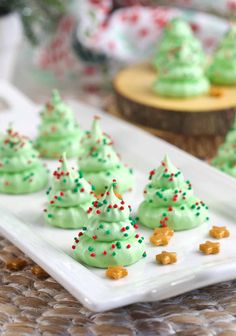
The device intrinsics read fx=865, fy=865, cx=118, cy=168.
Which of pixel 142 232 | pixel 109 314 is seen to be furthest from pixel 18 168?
→ pixel 109 314

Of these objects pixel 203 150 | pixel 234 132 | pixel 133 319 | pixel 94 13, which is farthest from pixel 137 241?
pixel 94 13

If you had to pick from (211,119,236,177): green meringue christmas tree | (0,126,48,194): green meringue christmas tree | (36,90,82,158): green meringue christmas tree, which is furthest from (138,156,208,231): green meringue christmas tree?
(36,90,82,158): green meringue christmas tree

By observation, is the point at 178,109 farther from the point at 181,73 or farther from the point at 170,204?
the point at 170,204

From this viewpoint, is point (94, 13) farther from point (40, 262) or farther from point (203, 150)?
point (40, 262)

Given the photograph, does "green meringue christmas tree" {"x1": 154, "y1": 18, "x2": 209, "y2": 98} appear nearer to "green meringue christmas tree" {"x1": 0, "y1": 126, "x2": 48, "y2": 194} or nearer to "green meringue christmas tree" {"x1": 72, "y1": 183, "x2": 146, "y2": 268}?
"green meringue christmas tree" {"x1": 0, "y1": 126, "x2": 48, "y2": 194}

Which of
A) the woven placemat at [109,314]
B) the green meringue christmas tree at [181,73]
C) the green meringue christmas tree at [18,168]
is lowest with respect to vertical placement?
the woven placemat at [109,314]

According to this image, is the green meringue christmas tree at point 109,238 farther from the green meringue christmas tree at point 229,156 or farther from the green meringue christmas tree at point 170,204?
the green meringue christmas tree at point 229,156

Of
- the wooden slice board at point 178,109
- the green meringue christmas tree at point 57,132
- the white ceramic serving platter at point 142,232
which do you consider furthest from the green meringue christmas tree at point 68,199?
the wooden slice board at point 178,109
